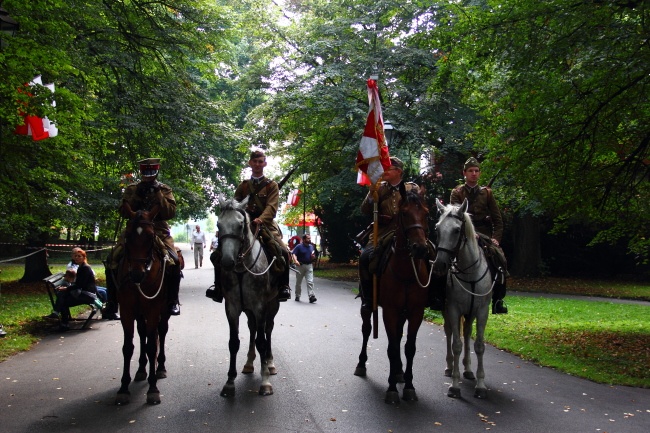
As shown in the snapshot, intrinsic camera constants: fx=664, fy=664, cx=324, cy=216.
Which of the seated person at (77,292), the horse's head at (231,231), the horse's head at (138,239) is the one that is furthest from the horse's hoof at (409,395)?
the seated person at (77,292)

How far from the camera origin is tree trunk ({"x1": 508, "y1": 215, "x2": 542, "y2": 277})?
29.2 meters

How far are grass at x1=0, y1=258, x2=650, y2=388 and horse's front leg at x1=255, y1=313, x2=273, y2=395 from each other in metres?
4.73

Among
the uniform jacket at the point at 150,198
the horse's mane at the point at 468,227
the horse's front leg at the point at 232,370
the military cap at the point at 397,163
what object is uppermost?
the military cap at the point at 397,163

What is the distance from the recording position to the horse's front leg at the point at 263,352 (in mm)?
8305

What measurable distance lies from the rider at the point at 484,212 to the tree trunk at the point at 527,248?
20.2 m

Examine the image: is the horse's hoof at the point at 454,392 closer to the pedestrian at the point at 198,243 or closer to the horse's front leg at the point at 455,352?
the horse's front leg at the point at 455,352

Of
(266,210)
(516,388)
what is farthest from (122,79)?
(516,388)

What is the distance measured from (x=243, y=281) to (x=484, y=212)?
12.0 ft

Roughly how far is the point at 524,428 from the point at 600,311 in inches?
522

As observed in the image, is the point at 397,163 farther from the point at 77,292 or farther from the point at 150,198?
the point at 77,292

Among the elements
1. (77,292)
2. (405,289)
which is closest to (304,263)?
(77,292)

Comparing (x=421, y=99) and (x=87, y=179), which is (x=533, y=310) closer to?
(x=421, y=99)

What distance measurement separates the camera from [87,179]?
737 inches

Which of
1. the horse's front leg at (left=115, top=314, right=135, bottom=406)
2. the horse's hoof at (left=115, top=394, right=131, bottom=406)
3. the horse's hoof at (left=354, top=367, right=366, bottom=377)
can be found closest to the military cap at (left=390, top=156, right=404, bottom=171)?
the horse's hoof at (left=354, top=367, right=366, bottom=377)
